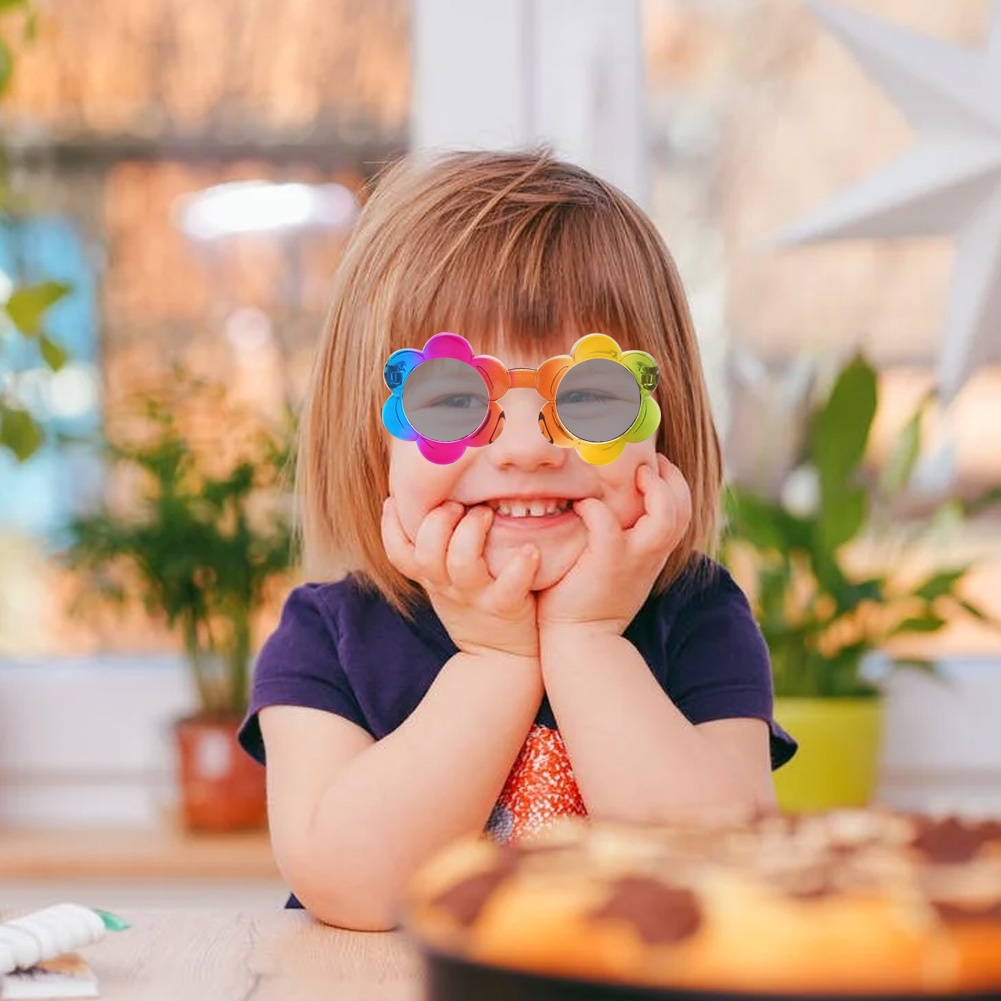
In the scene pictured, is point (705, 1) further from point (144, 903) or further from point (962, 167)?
point (144, 903)

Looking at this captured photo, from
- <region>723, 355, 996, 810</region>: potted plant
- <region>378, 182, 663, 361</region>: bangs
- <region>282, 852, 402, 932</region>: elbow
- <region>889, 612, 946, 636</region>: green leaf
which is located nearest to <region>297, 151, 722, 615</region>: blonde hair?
<region>378, 182, 663, 361</region>: bangs

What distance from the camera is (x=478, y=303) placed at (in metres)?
0.94

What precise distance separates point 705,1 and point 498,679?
1362mm

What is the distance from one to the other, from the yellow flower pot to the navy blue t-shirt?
2.07 feet

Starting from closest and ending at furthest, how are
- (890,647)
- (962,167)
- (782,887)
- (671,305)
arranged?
(782,887) → (671,305) → (962,167) → (890,647)

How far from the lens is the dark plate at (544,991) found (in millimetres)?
369

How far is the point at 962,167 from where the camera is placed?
1571 mm

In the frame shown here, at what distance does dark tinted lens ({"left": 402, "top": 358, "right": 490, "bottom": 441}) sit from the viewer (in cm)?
86

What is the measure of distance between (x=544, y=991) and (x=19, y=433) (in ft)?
5.04

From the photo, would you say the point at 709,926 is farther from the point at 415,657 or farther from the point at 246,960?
the point at 415,657

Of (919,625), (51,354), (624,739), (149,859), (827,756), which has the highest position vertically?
(51,354)

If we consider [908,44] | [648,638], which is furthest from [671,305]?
[908,44]

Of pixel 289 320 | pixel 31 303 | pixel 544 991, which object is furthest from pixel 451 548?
pixel 289 320

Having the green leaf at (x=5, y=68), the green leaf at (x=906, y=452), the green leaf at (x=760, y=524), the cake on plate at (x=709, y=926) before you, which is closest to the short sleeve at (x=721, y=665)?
the cake on plate at (x=709, y=926)
